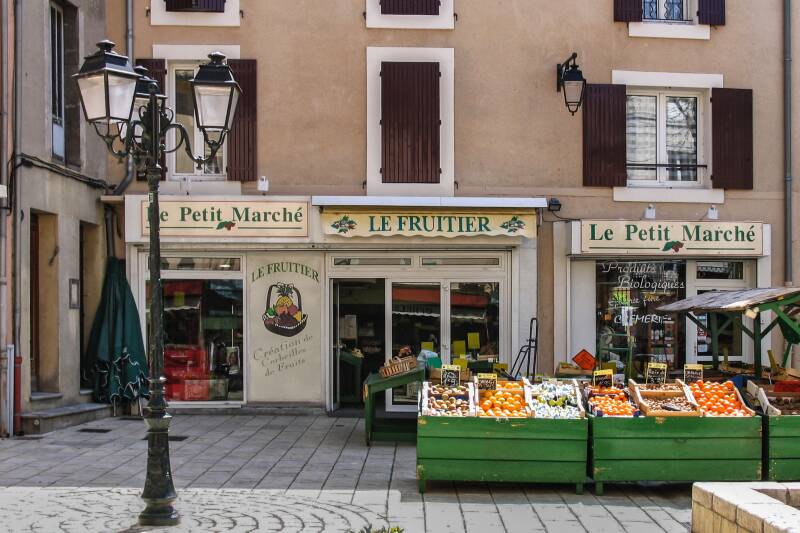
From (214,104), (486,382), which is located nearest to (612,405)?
(486,382)

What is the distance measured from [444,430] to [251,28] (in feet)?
26.5

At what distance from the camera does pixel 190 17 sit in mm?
14945

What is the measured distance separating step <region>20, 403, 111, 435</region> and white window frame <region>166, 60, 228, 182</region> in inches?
145

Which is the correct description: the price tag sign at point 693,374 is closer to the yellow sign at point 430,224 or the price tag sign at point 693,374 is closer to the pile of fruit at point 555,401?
the pile of fruit at point 555,401

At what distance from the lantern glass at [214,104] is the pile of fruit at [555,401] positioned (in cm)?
432

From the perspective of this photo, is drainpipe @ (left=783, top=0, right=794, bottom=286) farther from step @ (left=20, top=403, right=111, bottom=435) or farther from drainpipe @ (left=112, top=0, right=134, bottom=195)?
step @ (left=20, top=403, right=111, bottom=435)

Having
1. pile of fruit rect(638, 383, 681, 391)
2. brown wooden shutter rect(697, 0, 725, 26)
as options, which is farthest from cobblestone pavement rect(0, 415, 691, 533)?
brown wooden shutter rect(697, 0, 725, 26)

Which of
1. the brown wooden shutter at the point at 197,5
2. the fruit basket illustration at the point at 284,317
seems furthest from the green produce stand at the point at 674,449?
the brown wooden shutter at the point at 197,5

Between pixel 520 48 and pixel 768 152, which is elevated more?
pixel 520 48

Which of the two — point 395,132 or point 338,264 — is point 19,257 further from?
point 395,132

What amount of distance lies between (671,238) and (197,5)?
8.15 meters

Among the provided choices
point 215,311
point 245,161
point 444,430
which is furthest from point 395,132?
point 444,430

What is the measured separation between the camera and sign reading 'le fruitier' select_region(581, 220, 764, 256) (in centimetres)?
1466

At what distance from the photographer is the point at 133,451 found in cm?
1175
